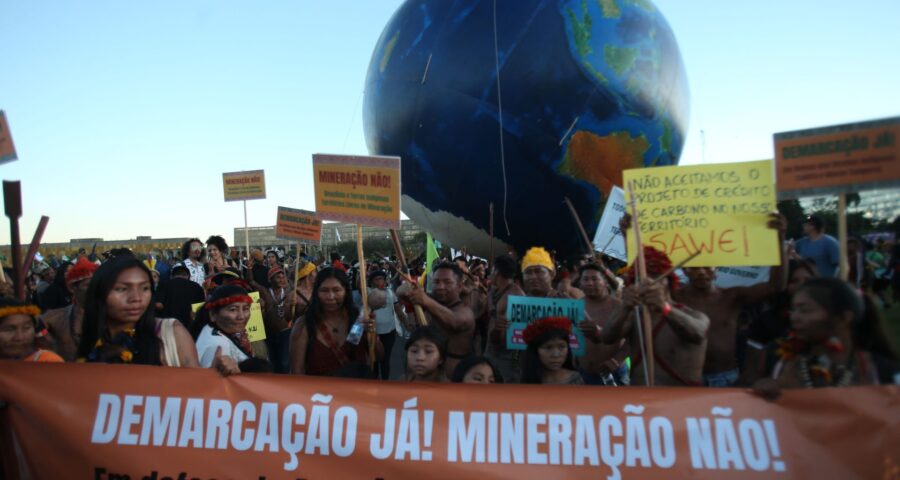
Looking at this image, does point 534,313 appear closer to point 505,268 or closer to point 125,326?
point 505,268

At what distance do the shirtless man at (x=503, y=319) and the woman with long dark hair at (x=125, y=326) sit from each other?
8.56 feet

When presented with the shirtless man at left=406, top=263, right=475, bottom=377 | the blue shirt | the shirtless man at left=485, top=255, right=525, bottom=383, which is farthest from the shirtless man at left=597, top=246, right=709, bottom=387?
the blue shirt

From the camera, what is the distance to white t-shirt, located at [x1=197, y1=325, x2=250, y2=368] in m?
3.92

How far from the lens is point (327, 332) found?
419 centimetres

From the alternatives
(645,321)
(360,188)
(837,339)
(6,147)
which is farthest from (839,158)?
(6,147)

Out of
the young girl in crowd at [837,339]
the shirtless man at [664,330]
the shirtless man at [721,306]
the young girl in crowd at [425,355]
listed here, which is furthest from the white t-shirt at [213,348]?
the young girl in crowd at [837,339]

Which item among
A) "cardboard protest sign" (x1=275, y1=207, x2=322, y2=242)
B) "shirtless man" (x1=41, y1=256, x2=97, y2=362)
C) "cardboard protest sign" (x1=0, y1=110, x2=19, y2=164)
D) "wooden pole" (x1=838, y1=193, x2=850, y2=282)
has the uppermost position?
"cardboard protest sign" (x1=0, y1=110, x2=19, y2=164)

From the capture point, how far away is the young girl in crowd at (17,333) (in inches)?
123

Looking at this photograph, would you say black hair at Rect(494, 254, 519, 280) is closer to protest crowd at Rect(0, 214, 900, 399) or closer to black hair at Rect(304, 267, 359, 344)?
protest crowd at Rect(0, 214, 900, 399)

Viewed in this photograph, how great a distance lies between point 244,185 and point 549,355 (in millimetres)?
7926

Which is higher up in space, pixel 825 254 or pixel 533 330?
pixel 825 254

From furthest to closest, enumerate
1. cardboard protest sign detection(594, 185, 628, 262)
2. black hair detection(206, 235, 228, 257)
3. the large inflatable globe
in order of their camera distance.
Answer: black hair detection(206, 235, 228, 257) → the large inflatable globe → cardboard protest sign detection(594, 185, 628, 262)

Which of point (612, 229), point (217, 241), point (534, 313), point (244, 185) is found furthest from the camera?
point (244, 185)

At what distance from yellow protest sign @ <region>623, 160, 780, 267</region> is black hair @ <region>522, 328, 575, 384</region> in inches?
27.2
